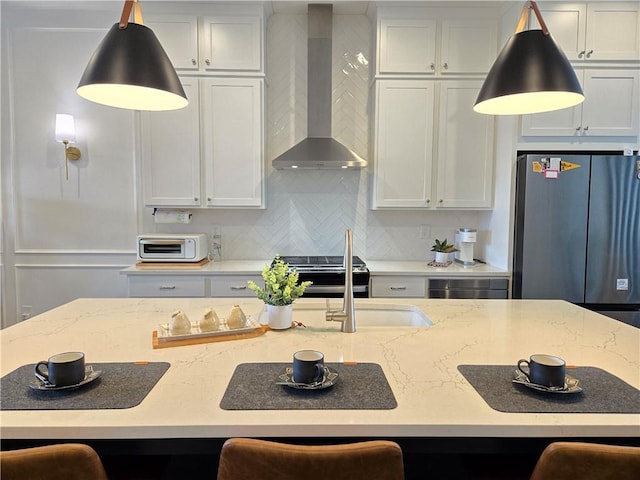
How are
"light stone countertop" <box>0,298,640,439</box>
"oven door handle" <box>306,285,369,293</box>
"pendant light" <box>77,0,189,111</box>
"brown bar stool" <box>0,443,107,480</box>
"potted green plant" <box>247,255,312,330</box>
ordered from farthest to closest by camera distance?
"oven door handle" <box>306,285,369,293</box>
"potted green plant" <box>247,255,312,330</box>
"pendant light" <box>77,0,189,111</box>
"light stone countertop" <box>0,298,640,439</box>
"brown bar stool" <box>0,443,107,480</box>

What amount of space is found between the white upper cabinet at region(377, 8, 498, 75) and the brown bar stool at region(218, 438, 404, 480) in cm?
311

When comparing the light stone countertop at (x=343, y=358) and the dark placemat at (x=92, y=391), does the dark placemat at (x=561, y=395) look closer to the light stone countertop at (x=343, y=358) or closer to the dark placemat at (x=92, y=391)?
the light stone countertop at (x=343, y=358)

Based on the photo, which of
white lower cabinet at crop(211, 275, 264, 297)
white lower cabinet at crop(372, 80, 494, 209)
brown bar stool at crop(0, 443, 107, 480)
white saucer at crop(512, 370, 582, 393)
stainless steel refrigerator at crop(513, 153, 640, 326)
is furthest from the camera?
white lower cabinet at crop(372, 80, 494, 209)

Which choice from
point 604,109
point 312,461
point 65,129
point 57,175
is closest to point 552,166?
point 604,109

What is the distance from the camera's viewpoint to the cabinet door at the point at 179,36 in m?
3.25

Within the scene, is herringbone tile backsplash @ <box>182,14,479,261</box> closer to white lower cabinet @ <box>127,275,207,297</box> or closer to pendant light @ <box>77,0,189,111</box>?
white lower cabinet @ <box>127,275,207,297</box>

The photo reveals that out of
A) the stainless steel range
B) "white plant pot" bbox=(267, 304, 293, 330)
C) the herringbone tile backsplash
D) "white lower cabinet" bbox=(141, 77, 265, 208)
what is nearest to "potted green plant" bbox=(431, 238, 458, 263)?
the herringbone tile backsplash

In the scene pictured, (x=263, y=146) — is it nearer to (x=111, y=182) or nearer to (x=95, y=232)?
(x=111, y=182)

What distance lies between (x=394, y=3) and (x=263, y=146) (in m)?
1.55

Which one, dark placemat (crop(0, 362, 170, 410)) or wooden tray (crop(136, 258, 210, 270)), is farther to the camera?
wooden tray (crop(136, 258, 210, 270))

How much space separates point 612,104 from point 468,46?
116 cm

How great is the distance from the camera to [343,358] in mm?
1290

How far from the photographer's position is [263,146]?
3377 millimetres

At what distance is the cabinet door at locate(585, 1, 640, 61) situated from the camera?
3.00 meters
